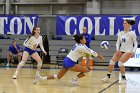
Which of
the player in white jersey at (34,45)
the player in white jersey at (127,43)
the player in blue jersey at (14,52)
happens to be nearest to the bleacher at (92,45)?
the player in blue jersey at (14,52)

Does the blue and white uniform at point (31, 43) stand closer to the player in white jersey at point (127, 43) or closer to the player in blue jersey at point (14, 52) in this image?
the player in white jersey at point (127, 43)

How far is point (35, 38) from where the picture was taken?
11734 mm

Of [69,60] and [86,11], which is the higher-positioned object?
[86,11]

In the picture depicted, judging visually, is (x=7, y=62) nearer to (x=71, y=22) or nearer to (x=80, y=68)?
(x=71, y=22)

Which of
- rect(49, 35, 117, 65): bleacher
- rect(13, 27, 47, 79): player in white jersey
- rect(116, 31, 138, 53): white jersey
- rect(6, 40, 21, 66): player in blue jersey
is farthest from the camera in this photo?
rect(49, 35, 117, 65): bleacher

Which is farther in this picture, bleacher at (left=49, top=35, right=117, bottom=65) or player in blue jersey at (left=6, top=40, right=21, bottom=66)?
bleacher at (left=49, top=35, right=117, bottom=65)

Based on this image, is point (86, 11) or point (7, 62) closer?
point (7, 62)

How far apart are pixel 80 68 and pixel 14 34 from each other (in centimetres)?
1190

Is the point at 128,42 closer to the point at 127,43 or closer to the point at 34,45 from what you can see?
the point at 127,43

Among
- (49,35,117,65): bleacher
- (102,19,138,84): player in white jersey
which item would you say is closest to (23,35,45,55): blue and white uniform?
(102,19,138,84): player in white jersey

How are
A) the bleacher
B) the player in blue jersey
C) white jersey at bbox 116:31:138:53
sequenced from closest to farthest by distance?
1. white jersey at bbox 116:31:138:53
2. the player in blue jersey
3. the bleacher

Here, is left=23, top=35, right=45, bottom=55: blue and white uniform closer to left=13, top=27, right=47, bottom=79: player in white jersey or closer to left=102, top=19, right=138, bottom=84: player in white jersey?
left=13, top=27, right=47, bottom=79: player in white jersey

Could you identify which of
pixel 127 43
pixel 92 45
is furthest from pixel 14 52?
pixel 127 43

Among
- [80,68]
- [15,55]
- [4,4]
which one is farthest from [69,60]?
[4,4]
